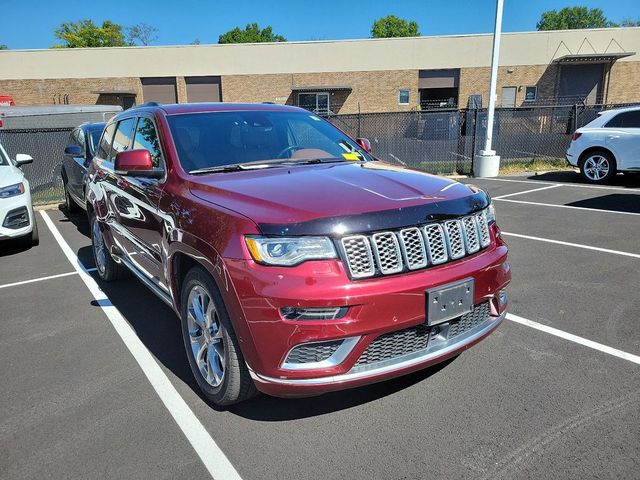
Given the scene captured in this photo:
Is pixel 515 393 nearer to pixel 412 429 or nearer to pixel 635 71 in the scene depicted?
pixel 412 429

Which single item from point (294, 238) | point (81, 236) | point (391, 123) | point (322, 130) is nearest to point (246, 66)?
point (391, 123)

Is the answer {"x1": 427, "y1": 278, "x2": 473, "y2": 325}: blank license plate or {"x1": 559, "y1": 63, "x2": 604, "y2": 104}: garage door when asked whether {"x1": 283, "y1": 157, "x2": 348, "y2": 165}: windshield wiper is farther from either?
{"x1": 559, "y1": 63, "x2": 604, "y2": 104}: garage door

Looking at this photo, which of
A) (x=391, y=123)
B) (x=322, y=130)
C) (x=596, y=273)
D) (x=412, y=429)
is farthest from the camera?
(x=391, y=123)

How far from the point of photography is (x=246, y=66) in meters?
32.6

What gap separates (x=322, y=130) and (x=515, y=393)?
2594mm

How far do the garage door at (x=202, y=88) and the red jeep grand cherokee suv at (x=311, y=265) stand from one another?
31.7 m

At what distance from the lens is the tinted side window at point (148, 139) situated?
3633 millimetres

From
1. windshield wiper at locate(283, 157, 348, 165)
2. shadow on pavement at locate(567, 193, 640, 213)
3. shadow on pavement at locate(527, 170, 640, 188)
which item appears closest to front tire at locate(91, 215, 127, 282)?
windshield wiper at locate(283, 157, 348, 165)

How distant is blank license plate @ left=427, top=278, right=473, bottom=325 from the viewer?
8.25ft

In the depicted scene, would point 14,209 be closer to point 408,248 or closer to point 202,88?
point 408,248

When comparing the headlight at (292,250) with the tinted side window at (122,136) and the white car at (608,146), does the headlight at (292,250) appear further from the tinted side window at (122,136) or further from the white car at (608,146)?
the white car at (608,146)

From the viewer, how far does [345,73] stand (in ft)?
106

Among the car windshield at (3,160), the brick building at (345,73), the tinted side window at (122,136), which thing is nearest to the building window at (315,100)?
the brick building at (345,73)

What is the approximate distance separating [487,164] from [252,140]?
11.1 m
